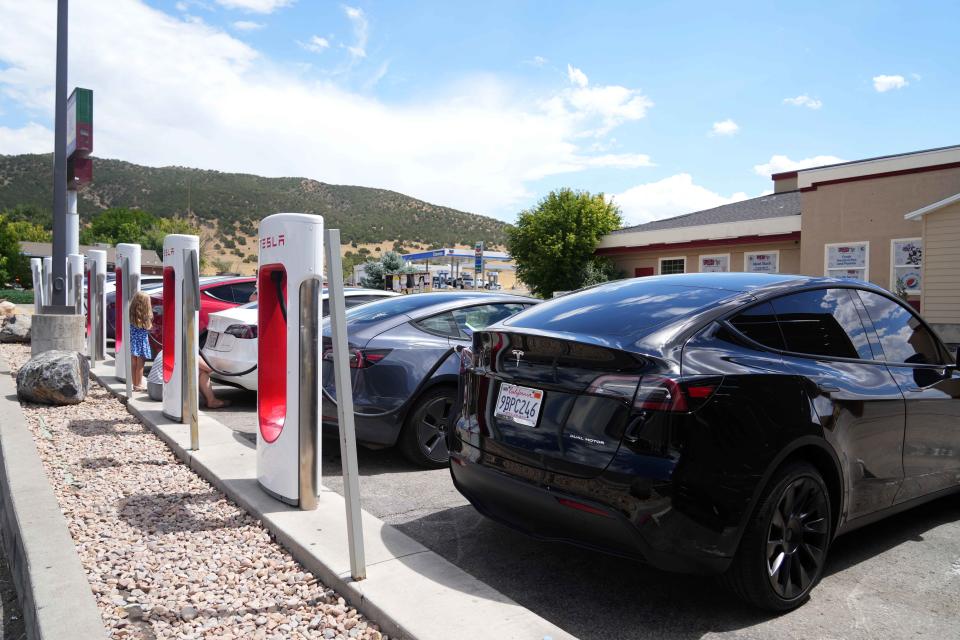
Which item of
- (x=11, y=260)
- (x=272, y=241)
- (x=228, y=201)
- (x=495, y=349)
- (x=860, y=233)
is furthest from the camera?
(x=228, y=201)

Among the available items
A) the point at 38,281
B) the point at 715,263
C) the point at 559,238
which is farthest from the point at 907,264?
the point at 38,281

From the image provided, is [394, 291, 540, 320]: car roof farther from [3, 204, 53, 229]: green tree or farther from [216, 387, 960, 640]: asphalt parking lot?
[3, 204, 53, 229]: green tree

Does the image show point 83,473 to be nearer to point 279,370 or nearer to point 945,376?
point 279,370

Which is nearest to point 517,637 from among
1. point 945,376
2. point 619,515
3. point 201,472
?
point 619,515

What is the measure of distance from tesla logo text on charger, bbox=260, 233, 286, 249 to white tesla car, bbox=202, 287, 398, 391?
10.6 ft

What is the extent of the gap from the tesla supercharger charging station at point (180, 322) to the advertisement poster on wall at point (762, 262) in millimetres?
21228

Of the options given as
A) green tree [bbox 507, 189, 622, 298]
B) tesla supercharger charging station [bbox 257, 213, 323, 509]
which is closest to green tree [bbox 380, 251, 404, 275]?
green tree [bbox 507, 189, 622, 298]

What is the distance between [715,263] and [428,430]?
22163 mm

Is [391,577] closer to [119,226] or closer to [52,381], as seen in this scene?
[52,381]

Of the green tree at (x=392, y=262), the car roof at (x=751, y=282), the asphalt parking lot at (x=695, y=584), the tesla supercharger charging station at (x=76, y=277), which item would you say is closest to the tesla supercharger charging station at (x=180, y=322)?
the asphalt parking lot at (x=695, y=584)

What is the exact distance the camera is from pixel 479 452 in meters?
3.65

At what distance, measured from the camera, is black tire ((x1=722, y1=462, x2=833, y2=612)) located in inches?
121

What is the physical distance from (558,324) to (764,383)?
40.0 inches

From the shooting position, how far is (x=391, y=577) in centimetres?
342
